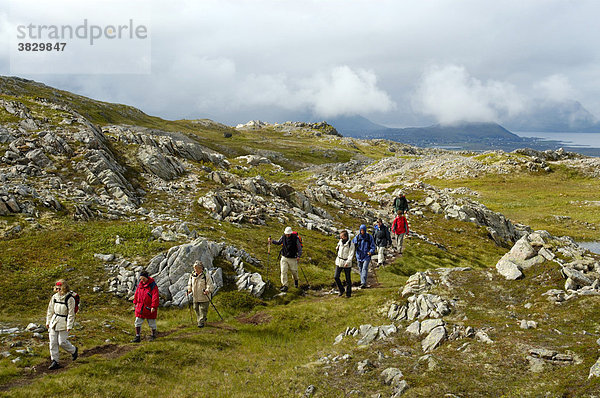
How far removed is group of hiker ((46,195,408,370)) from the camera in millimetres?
13227

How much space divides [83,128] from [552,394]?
205ft

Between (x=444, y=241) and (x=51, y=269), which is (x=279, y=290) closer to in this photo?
(x=51, y=269)

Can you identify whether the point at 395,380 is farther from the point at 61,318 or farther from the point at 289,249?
the point at 61,318

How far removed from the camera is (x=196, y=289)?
1784 centimetres

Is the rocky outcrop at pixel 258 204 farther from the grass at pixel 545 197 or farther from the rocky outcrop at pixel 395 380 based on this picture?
the grass at pixel 545 197

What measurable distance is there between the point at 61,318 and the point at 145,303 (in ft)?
11.4

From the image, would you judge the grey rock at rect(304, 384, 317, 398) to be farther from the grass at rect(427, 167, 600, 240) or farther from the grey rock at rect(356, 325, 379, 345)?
the grass at rect(427, 167, 600, 240)

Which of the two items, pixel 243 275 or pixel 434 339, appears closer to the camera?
pixel 434 339

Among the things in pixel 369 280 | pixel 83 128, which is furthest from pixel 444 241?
pixel 83 128

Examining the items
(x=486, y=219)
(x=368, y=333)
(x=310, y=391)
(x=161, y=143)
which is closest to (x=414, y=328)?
(x=368, y=333)

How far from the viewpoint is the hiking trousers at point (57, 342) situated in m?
12.7

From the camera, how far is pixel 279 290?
23625 millimetres

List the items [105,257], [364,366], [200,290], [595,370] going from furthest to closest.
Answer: [105,257] → [200,290] → [364,366] → [595,370]

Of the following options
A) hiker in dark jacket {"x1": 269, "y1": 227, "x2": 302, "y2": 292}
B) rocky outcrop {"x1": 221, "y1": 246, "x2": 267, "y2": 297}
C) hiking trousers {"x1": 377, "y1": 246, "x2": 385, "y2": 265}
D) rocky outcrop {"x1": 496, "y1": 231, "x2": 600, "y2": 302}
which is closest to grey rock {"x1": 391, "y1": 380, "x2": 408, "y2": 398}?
rocky outcrop {"x1": 496, "y1": 231, "x2": 600, "y2": 302}
